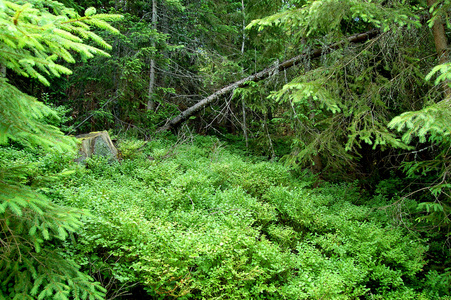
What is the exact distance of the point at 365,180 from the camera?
8102mm

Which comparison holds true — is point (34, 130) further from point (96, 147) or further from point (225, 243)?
point (96, 147)

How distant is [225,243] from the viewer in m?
3.51

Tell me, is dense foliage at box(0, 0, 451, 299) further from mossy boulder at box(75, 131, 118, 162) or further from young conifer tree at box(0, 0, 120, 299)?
mossy boulder at box(75, 131, 118, 162)

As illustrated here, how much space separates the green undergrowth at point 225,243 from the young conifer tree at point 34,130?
0.44m

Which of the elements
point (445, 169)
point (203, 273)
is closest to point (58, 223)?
point (203, 273)

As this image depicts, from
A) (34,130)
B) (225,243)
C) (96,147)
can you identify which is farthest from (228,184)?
(34,130)

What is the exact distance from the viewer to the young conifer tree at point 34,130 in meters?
2.00

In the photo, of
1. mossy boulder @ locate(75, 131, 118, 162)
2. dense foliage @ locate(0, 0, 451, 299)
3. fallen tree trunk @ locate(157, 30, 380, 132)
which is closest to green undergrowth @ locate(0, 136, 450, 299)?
dense foliage @ locate(0, 0, 451, 299)

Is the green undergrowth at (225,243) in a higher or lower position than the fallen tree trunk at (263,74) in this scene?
lower

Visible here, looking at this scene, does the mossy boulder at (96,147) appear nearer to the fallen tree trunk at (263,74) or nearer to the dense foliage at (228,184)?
the dense foliage at (228,184)

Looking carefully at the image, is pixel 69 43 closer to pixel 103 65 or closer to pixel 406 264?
pixel 406 264

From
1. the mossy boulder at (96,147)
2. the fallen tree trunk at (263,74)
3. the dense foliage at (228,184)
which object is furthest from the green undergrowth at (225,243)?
A: the fallen tree trunk at (263,74)

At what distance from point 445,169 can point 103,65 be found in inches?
337

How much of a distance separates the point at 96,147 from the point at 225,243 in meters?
4.60
